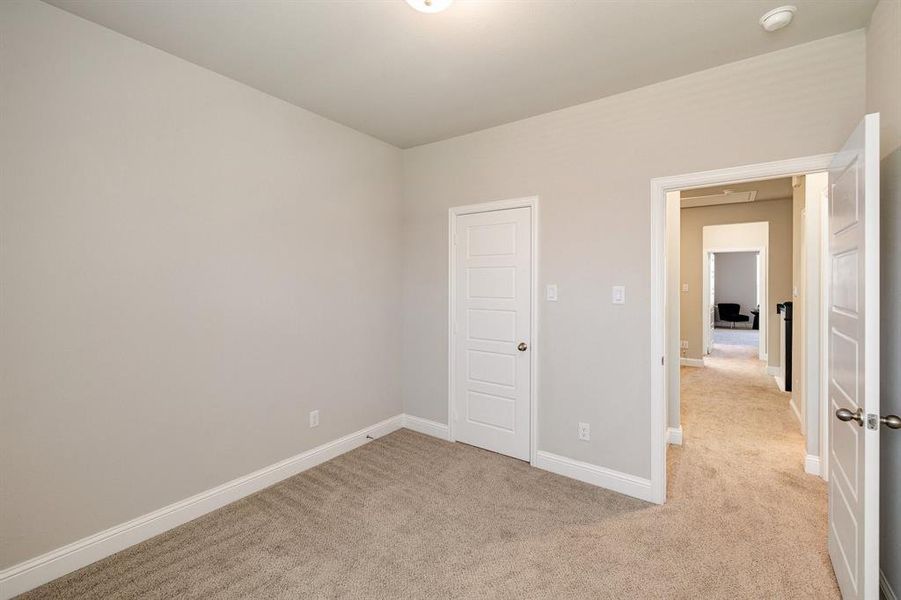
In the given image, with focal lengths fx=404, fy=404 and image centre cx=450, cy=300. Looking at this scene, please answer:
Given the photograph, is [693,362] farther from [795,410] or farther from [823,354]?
[823,354]

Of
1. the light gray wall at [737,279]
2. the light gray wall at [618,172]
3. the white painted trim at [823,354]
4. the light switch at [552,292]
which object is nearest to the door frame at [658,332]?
the light gray wall at [618,172]

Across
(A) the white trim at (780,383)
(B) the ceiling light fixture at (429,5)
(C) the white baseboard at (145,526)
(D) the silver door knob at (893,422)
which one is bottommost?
(C) the white baseboard at (145,526)

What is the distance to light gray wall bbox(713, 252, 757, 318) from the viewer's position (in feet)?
40.8

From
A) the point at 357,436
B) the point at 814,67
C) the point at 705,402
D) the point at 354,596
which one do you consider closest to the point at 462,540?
the point at 354,596

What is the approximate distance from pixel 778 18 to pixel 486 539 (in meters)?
3.04

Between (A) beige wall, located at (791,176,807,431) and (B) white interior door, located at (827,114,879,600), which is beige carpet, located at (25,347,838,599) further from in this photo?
(A) beige wall, located at (791,176,807,431)

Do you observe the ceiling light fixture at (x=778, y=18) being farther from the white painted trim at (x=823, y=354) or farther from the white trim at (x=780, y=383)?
the white trim at (x=780, y=383)

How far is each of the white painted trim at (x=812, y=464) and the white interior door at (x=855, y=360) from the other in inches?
49.1

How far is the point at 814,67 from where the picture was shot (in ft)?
7.09

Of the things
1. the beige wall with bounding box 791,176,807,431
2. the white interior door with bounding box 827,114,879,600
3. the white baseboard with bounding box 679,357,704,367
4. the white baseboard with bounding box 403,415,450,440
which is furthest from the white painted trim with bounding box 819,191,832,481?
the white baseboard with bounding box 679,357,704,367

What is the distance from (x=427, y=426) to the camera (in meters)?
3.85

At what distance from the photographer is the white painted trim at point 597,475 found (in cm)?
269

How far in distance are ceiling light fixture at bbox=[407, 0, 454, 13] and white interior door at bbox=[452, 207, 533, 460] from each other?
1.63 m

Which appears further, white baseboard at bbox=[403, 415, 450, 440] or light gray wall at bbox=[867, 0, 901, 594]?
white baseboard at bbox=[403, 415, 450, 440]
